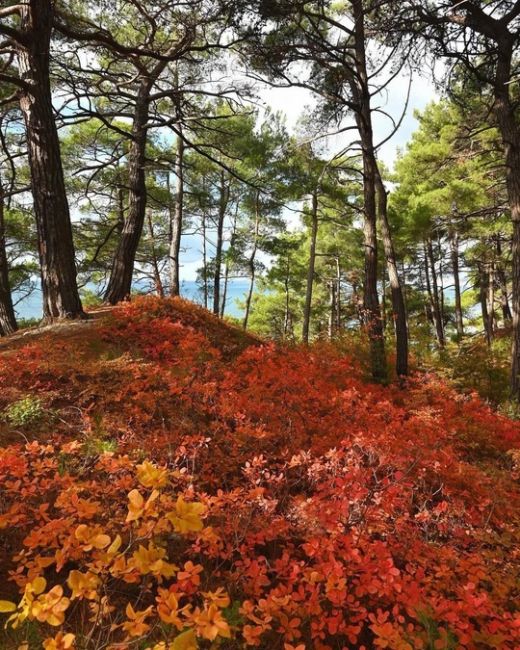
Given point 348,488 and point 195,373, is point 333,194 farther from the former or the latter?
point 348,488

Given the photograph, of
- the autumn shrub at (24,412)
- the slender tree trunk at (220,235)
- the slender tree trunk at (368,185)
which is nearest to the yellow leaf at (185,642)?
the autumn shrub at (24,412)

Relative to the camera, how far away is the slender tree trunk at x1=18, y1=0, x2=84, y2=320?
596 cm

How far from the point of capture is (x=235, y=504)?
343cm

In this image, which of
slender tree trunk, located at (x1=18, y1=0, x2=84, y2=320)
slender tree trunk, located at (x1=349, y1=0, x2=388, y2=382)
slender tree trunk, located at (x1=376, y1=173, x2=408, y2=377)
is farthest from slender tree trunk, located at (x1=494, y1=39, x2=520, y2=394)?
slender tree trunk, located at (x1=18, y1=0, x2=84, y2=320)

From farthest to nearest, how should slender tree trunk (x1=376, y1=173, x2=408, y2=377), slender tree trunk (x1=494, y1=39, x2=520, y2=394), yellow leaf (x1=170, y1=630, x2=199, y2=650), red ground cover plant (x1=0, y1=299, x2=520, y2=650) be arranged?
slender tree trunk (x1=376, y1=173, x2=408, y2=377) < slender tree trunk (x1=494, y1=39, x2=520, y2=394) < red ground cover plant (x1=0, y1=299, x2=520, y2=650) < yellow leaf (x1=170, y1=630, x2=199, y2=650)

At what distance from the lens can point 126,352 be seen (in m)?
6.28

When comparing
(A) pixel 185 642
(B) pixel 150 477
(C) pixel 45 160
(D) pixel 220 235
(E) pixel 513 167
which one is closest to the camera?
(A) pixel 185 642

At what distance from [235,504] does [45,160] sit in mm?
5828

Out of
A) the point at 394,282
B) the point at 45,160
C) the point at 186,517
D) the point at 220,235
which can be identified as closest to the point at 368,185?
the point at 394,282

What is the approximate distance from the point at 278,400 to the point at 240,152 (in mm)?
10248

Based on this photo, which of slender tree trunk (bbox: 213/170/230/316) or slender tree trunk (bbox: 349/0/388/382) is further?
slender tree trunk (bbox: 213/170/230/316)

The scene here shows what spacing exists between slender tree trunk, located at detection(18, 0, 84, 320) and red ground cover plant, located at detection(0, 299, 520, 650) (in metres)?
0.89

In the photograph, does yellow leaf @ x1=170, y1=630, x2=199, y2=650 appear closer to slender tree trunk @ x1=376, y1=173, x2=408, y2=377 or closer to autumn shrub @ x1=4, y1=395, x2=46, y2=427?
autumn shrub @ x1=4, y1=395, x2=46, y2=427

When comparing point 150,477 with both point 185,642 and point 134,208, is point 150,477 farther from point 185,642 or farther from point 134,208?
point 134,208
